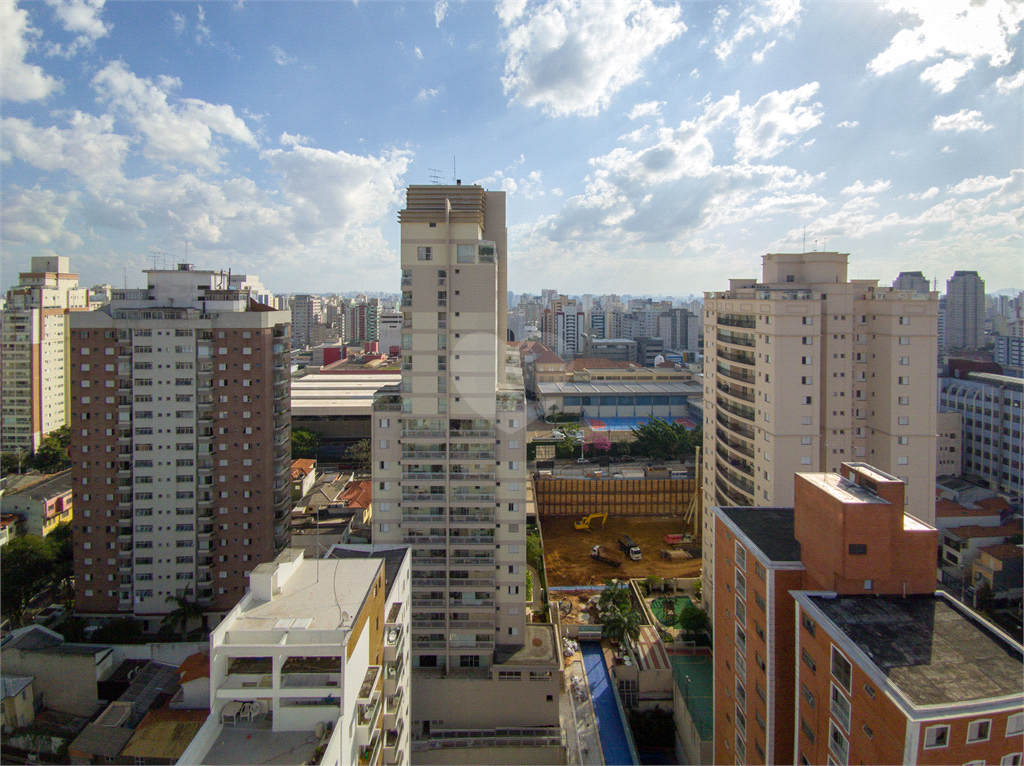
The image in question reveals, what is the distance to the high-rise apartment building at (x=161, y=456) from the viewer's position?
17.0 metres

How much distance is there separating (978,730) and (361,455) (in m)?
28.0

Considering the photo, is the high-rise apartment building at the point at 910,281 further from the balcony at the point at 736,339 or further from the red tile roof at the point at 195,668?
the red tile roof at the point at 195,668

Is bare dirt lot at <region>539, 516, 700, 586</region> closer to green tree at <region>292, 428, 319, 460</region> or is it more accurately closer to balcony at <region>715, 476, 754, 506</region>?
balcony at <region>715, 476, 754, 506</region>

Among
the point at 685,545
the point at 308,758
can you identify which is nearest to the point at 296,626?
the point at 308,758

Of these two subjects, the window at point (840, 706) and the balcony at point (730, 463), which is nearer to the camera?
the window at point (840, 706)

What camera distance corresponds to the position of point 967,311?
5697cm

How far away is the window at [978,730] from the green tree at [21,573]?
22.4m

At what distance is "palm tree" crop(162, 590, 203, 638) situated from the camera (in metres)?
16.2

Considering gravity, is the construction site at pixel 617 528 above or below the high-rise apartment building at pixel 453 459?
below

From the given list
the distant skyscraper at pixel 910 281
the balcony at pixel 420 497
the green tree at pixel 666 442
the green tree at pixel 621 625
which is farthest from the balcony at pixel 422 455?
the distant skyscraper at pixel 910 281

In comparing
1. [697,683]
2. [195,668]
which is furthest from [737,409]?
[195,668]

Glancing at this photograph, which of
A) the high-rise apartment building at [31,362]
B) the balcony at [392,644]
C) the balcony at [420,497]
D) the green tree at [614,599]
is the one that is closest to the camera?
the balcony at [392,644]

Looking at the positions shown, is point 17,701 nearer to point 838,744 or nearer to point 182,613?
point 182,613

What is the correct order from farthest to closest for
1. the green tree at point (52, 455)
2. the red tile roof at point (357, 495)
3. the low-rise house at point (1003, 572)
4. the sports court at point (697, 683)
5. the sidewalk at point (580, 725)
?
the green tree at point (52, 455) → the red tile roof at point (357, 495) → the low-rise house at point (1003, 572) → the sidewalk at point (580, 725) → the sports court at point (697, 683)
